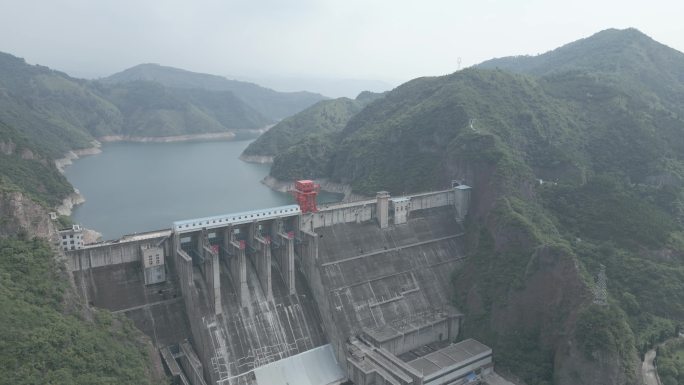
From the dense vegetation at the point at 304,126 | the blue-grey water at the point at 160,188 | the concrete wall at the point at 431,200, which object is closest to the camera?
the concrete wall at the point at 431,200

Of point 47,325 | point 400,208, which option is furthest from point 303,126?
point 47,325

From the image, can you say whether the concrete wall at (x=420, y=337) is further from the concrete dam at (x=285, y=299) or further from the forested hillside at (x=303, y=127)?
the forested hillside at (x=303, y=127)

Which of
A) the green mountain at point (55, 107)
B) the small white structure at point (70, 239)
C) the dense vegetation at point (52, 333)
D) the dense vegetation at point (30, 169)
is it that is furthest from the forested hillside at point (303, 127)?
the dense vegetation at point (52, 333)

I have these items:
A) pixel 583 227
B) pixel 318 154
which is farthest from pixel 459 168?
pixel 318 154

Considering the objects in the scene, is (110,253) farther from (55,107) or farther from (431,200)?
(55,107)

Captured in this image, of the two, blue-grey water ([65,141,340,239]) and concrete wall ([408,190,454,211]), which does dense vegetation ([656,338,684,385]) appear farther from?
blue-grey water ([65,141,340,239])
